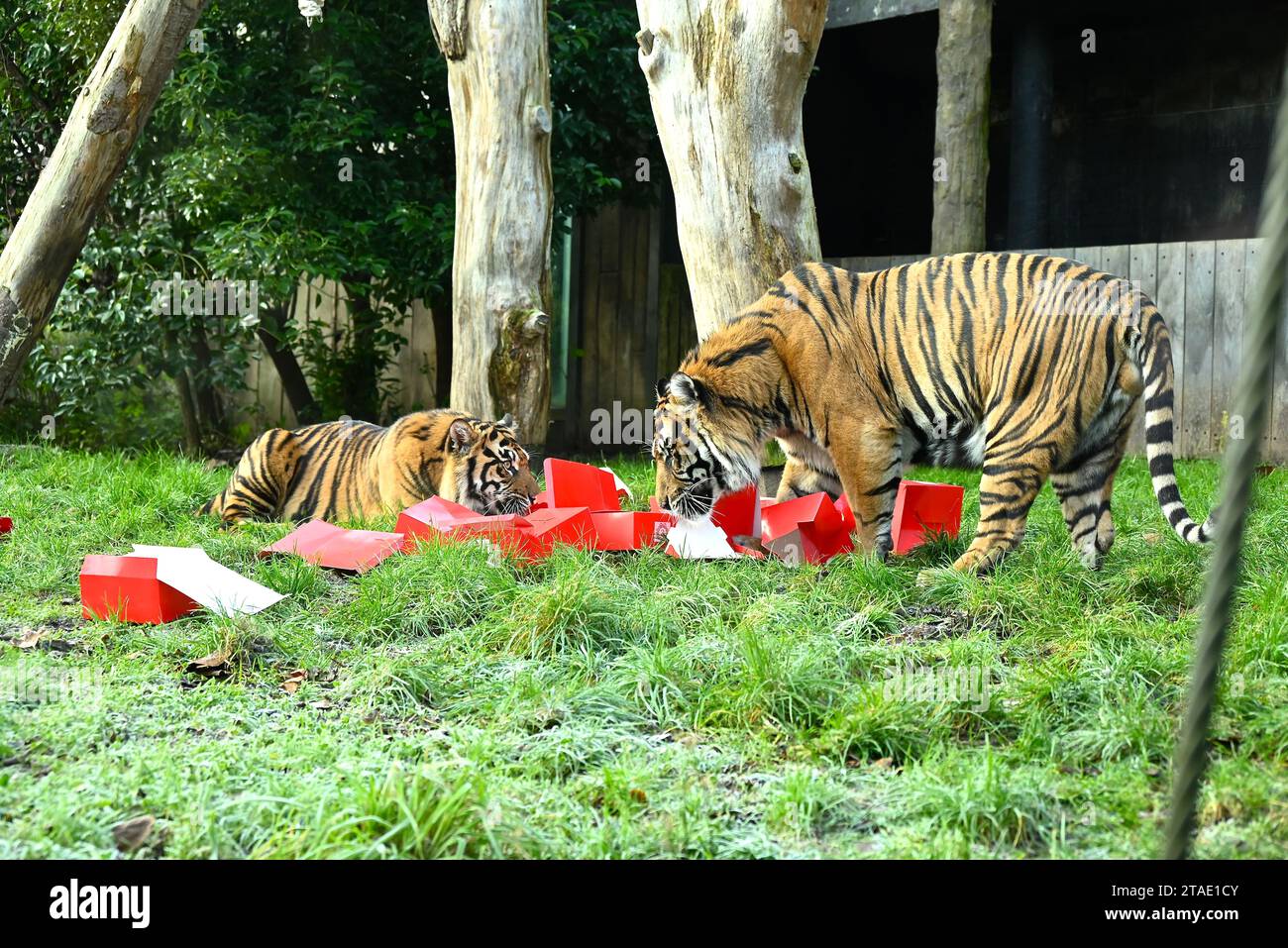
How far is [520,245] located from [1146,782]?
5341mm

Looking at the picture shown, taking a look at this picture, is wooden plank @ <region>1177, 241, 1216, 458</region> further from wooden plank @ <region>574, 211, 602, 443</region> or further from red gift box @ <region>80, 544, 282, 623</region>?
red gift box @ <region>80, 544, 282, 623</region>

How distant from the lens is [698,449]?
17.7ft

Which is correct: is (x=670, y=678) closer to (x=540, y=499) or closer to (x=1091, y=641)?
(x=1091, y=641)

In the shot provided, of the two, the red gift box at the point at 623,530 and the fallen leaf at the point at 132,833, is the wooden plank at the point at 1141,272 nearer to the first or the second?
the red gift box at the point at 623,530

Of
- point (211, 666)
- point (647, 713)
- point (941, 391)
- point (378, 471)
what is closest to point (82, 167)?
point (378, 471)

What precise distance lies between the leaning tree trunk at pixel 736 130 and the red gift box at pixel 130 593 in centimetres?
327

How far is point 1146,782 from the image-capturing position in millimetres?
2697

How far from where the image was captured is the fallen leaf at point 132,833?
2387 millimetres

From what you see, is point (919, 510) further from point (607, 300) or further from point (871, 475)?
point (607, 300)

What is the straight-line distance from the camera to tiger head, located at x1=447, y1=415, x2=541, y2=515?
6.04 metres

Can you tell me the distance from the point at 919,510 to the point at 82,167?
4669 millimetres

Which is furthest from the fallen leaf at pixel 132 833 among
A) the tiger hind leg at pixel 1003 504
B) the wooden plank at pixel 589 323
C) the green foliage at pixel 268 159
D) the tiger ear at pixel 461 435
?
the wooden plank at pixel 589 323

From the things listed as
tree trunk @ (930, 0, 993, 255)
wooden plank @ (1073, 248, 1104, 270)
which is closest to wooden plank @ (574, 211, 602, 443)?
tree trunk @ (930, 0, 993, 255)

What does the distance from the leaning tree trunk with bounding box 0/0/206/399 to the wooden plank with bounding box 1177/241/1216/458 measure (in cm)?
769
